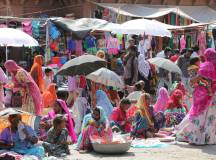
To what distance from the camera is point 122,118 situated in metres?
9.72

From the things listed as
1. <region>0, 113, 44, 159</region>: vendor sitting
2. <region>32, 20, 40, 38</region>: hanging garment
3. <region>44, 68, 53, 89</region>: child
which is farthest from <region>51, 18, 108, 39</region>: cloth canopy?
<region>0, 113, 44, 159</region>: vendor sitting

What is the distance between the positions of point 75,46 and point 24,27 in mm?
1909

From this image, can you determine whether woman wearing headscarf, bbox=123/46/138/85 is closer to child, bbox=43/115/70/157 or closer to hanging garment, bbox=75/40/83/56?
hanging garment, bbox=75/40/83/56

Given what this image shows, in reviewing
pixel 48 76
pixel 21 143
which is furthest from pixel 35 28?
pixel 21 143

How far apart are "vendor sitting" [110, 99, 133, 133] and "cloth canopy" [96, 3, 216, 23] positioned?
11.3 metres

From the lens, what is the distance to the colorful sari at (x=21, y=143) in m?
7.35

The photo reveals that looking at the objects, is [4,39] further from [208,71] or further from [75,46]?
[208,71]

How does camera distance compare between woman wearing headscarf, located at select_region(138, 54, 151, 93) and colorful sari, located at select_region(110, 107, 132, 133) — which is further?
woman wearing headscarf, located at select_region(138, 54, 151, 93)

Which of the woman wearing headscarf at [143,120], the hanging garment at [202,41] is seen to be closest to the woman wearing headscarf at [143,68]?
the hanging garment at [202,41]

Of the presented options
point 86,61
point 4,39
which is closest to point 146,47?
point 4,39

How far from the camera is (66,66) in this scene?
34.9 ft

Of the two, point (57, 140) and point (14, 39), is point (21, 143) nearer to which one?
point (57, 140)

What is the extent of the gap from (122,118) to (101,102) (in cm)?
100

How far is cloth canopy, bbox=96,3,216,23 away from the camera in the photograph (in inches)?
830
